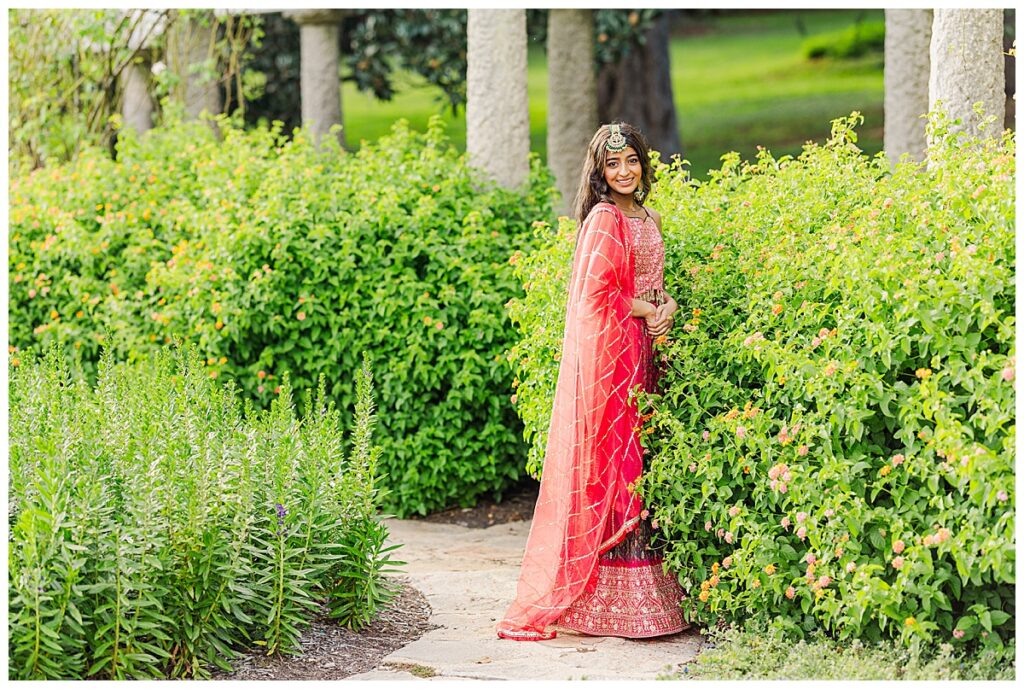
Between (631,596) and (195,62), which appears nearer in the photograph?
(631,596)

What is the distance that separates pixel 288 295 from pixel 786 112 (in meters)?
16.1

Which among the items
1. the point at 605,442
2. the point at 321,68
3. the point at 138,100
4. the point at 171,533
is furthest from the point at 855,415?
the point at 138,100

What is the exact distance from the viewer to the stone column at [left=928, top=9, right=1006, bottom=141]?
5.36 metres

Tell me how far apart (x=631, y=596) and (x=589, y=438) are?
60 centimetres

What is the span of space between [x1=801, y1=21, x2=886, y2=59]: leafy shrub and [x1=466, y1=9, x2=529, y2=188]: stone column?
18128mm

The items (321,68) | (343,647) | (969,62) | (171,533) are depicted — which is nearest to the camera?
(171,533)

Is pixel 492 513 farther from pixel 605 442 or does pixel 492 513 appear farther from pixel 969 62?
pixel 969 62

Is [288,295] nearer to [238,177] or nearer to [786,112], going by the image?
[238,177]

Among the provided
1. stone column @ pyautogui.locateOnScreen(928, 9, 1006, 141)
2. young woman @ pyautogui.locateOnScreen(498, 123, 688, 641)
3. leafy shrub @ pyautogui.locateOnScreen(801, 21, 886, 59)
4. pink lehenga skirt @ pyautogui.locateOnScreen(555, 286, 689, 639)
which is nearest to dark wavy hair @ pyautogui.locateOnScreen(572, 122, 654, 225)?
young woman @ pyautogui.locateOnScreen(498, 123, 688, 641)

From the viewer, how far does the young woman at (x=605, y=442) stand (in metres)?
4.42

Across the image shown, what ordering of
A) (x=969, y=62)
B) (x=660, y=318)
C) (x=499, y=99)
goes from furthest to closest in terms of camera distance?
(x=499, y=99) < (x=969, y=62) < (x=660, y=318)

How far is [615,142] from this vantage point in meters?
4.45

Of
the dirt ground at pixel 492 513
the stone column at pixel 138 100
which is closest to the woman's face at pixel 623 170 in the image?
the dirt ground at pixel 492 513

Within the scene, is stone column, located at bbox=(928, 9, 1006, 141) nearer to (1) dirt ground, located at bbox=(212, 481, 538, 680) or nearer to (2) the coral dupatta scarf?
(2) the coral dupatta scarf
